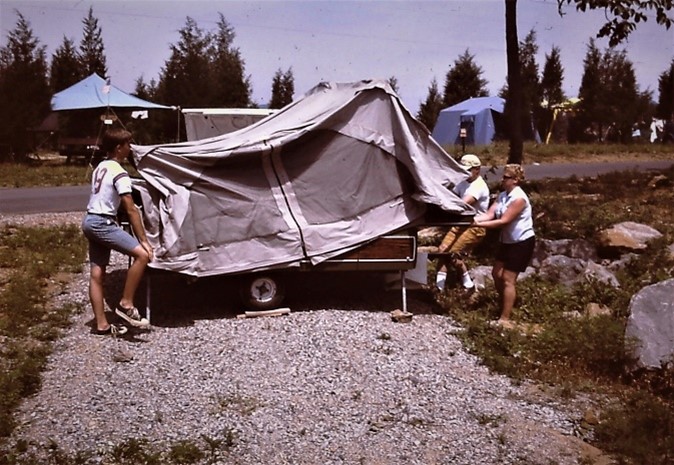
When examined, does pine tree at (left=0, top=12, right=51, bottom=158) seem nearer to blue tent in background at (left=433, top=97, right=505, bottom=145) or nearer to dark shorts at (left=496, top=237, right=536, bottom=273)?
blue tent in background at (left=433, top=97, right=505, bottom=145)

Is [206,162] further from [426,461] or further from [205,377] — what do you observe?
[426,461]

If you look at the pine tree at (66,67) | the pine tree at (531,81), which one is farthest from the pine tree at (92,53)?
the pine tree at (531,81)

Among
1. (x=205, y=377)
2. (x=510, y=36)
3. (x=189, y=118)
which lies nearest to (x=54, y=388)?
(x=205, y=377)

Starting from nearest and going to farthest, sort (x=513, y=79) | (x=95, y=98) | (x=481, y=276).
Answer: (x=481, y=276), (x=513, y=79), (x=95, y=98)

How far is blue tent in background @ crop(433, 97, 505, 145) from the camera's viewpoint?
37844 mm

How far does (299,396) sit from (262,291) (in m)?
2.26

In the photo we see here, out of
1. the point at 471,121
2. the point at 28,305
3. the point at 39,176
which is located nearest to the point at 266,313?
the point at 28,305

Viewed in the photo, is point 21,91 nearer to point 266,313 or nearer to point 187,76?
point 187,76

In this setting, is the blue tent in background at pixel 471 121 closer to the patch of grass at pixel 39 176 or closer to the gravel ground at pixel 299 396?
the patch of grass at pixel 39 176

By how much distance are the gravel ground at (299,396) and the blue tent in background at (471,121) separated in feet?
97.7

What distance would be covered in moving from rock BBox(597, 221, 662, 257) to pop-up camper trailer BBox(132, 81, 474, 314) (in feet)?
11.8

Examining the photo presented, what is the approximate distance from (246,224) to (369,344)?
1.79 meters

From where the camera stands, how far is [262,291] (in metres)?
8.73

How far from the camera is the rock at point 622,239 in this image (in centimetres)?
1166
